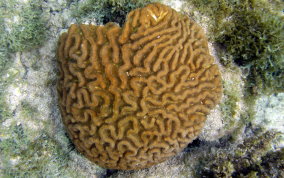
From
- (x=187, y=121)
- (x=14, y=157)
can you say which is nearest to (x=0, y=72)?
(x=14, y=157)

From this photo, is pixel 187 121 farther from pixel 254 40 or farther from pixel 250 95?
pixel 254 40

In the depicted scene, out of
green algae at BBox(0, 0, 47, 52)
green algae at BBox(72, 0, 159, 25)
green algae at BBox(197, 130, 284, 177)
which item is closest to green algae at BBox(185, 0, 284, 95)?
green algae at BBox(197, 130, 284, 177)

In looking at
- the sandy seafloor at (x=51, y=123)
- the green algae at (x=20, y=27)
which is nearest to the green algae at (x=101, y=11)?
the sandy seafloor at (x=51, y=123)

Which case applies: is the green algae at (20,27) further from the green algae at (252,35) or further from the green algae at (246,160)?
the green algae at (246,160)

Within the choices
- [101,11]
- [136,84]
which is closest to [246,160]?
[136,84]

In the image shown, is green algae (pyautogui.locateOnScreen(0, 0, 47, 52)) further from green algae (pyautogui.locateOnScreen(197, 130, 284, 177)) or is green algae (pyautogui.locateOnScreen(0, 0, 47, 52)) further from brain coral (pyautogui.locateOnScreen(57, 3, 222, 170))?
green algae (pyautogui.locateOnScreen(197, 130, 284, 177))
